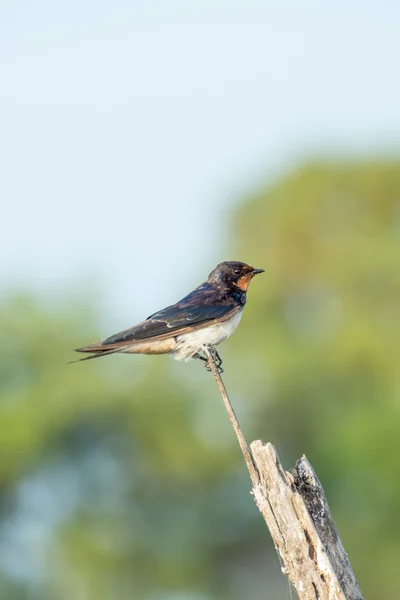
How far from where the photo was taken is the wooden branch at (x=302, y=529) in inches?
221

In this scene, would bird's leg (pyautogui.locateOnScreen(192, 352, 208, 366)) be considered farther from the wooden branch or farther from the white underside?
the wooden branch

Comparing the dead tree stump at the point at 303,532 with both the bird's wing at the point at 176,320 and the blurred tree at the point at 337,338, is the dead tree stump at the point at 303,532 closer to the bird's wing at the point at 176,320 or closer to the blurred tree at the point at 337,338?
the bird's wing at the point at 176,320

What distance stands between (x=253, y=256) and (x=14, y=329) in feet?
36.8

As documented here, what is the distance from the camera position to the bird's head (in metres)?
8.69

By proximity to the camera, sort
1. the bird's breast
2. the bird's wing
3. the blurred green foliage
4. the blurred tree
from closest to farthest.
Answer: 1. the bird's wing
2. the bird's breast
3. the blurred green foliage
4. the blurred tree

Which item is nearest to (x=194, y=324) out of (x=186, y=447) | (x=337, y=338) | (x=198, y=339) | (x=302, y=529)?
(x=198, y=339)

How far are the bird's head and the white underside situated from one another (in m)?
0.59

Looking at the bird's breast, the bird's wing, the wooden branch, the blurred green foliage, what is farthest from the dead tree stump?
the blurred green foliage

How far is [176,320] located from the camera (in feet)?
26.0

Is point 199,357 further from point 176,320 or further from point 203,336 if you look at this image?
point 176,320

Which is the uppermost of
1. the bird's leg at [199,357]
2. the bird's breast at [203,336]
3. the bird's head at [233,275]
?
the bird's head at [233,275]

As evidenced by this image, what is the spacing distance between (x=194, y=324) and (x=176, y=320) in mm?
146

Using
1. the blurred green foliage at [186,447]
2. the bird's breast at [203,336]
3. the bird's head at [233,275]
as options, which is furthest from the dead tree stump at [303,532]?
the blurred green foliage at [186,447]

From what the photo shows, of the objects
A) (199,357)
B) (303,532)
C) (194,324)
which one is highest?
(194,324)
